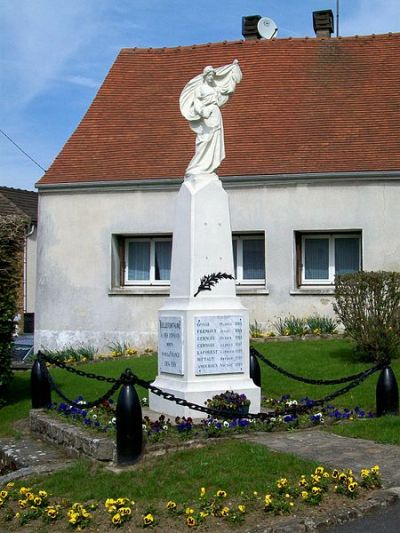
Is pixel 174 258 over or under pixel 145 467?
over

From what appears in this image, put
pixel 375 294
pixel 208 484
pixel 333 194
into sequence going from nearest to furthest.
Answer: pixel 208 484, pixel 375 294, pixel 333 194

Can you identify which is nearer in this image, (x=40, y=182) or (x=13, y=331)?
(x=13, y=331)

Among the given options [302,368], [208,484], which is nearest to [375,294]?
[302,368]

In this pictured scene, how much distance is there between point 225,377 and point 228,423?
952mm

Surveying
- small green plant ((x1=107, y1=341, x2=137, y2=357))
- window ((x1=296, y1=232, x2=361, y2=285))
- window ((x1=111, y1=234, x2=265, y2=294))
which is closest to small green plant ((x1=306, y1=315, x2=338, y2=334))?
window ((x1=296, y1=232, x2=361, y2=285))

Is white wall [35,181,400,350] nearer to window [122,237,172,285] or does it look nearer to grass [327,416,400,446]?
window [122,237,172,285]

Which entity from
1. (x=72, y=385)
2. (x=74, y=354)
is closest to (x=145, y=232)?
(x=74, y=354)

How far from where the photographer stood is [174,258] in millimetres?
11148

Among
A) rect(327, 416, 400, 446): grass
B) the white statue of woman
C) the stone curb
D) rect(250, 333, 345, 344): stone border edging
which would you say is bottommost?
the stone curb

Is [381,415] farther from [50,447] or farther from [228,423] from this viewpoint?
[50,447]

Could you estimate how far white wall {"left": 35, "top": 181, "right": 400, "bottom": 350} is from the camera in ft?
61.9

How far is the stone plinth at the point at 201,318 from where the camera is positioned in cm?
1033

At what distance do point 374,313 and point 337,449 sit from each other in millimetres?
5737

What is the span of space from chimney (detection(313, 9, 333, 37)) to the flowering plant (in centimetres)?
1655
